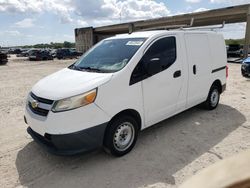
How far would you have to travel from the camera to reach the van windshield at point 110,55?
155 inches

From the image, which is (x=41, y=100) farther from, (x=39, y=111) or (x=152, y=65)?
(x=152, y=65)

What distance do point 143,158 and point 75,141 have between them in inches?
44.2

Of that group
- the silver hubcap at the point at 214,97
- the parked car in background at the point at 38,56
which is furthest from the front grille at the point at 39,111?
the parked car in background at the point at 38,56

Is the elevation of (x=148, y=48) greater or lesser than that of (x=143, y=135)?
greater

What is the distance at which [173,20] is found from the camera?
2997 centimetres

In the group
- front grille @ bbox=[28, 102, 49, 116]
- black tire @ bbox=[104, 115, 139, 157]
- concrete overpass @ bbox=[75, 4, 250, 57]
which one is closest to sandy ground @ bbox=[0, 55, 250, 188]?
black tire @ bbox=[104, 115, 139, 157]

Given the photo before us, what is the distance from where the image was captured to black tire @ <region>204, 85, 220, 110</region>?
19.1 ft

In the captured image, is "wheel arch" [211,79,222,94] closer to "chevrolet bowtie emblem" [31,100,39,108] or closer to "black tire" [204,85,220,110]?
"black tire" [204,85,220,110]

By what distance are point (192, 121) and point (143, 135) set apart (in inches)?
Answer: 51.4

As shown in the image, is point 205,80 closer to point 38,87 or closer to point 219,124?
point 219,124

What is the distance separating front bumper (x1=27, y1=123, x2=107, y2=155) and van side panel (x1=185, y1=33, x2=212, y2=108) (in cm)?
A: 236

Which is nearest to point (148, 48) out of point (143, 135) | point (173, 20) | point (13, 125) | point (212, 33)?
point (143, 135)

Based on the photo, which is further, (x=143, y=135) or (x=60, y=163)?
(x=143, y=135)

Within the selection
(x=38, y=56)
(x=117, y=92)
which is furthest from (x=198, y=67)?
(x=38, y=56)
